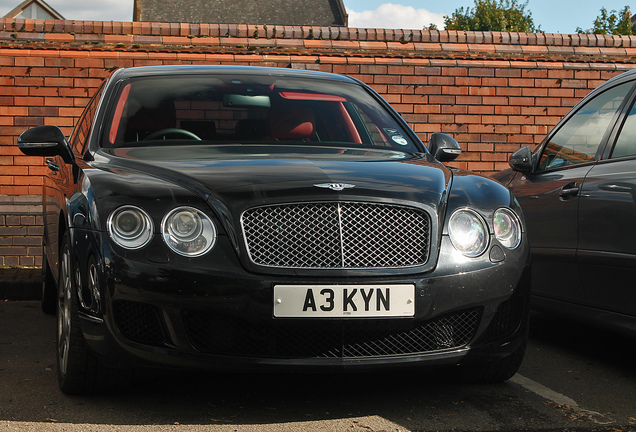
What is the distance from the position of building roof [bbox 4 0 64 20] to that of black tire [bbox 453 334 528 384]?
251 feet

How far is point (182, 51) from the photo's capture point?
8.28 metres

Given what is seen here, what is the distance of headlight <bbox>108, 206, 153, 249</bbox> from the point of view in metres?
3.16

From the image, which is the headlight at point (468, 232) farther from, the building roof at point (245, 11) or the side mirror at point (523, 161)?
the building roof at point (245, 11)

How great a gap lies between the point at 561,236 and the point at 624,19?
60.2 meters

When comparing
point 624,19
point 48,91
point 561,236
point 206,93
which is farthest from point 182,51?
point 624,19

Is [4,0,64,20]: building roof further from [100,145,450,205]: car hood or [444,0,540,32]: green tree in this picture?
[100,145,450,205]: car hood

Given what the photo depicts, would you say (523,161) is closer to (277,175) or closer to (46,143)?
(277,175)

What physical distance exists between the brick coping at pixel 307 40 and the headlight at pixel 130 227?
5.35m

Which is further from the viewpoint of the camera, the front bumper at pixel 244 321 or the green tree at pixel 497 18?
the green tree at pixel 497 18

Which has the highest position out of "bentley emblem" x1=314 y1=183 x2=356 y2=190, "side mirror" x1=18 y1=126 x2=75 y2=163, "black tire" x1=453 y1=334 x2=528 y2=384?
"side mirror" x1=18 y1=126 x2=75 y2=163

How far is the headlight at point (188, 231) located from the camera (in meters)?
3.14

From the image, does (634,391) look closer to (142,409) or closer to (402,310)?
(402,310)

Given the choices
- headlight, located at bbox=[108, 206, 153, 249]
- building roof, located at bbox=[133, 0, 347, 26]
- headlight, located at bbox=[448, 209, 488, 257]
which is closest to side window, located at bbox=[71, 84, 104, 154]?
headlight, located at bbox=[108, 206, 153, 249]

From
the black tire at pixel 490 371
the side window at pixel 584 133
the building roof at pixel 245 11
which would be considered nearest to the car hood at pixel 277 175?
the black tire at pixel 490 371
